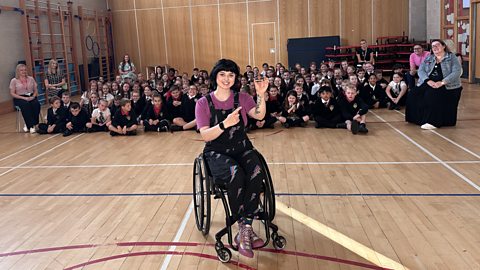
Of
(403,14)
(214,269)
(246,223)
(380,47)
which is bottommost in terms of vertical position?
(214,269)

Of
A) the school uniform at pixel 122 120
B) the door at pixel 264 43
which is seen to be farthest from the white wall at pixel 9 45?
the door at pixel 264 43

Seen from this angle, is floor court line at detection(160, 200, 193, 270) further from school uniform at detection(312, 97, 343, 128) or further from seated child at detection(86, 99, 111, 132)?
seated child at detection(86, 99, 111, 132)

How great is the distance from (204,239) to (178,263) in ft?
1.44

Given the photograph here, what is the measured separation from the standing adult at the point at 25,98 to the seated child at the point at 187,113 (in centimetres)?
287

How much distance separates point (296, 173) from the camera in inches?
213

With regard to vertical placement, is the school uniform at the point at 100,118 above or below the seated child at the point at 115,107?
below

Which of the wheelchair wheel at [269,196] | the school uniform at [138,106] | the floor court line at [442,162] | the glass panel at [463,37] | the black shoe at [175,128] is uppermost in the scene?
the glass panel at [463,37]

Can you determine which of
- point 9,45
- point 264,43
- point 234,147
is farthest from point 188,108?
point 264,43

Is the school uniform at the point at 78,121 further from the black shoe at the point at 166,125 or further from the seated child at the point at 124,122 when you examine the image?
the black shoe at the point at 166,125

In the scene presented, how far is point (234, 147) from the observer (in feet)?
11.8

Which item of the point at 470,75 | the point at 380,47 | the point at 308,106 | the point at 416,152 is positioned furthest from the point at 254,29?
the point at 416,152

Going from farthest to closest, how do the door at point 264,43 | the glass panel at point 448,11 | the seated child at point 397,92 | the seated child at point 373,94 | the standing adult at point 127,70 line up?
the door at point 264,43
the standing adult at point 127,70
the glass panel at point 448,11
the seated child at point 373,94
the seated child at point 397,92

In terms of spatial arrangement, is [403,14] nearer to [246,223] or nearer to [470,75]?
[470,75]

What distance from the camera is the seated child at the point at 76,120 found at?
28.7 ft
